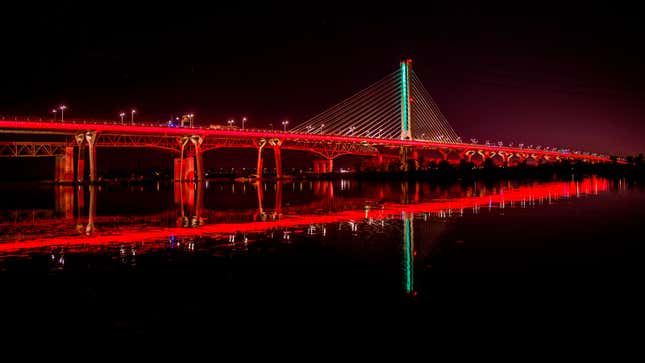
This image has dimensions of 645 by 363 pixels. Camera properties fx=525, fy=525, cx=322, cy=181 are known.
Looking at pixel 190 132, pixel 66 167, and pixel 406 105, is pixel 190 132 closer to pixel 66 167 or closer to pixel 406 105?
pixel 66 167

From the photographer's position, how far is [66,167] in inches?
3125

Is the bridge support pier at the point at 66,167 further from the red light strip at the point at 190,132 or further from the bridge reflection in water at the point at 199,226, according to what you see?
the bridge reflection in water at the point at 199,226

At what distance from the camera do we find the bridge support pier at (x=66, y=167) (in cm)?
7838

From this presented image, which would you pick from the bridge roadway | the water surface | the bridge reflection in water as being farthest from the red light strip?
the water surface

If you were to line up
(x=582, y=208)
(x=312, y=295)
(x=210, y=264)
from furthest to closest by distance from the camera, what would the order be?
(x=582, y=208), (x=210, y=264), (x=312, y=295)

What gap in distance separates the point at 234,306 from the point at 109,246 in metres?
7.67

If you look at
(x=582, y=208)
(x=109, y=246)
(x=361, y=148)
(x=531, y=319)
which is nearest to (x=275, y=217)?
(x=109, y=246)

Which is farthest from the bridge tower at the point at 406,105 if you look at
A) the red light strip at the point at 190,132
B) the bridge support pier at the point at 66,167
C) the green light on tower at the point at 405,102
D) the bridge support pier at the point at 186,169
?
the bridge support pier at the point at 66,167

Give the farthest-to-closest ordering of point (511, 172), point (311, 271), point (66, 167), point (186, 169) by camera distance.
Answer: point (186, 169) < point (511, 172) < point (66, 167) < point (311, 271)

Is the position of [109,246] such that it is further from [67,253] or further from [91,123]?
[91,123]

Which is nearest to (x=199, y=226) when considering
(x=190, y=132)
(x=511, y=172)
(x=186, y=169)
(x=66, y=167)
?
(x=190, y=132)

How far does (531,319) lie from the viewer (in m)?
7.29

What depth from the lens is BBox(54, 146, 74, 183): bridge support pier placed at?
7838 centimetres

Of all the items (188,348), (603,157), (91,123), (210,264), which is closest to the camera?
(188,348)
